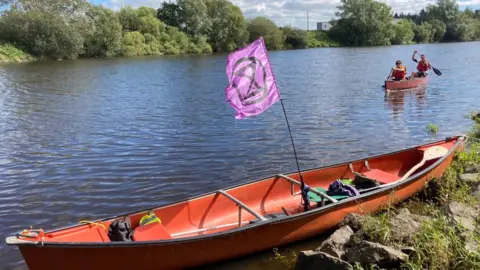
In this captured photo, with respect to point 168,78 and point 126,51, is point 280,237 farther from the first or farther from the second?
point 126,51

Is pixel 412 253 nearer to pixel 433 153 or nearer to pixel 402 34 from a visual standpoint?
pixel 433 153

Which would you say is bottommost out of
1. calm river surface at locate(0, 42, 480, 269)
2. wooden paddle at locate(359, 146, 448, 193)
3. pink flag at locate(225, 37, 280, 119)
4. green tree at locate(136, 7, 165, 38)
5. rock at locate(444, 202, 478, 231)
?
calm river surface at locate(0, 42, 480, 269)

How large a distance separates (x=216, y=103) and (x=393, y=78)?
10.1 m

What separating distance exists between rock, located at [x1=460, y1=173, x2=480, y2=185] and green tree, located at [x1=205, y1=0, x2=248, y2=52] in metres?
70.9

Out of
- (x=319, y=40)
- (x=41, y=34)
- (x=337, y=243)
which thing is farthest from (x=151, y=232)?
(x=319, y=40)

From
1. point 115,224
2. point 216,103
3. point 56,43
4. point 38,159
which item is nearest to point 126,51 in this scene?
point 56,43

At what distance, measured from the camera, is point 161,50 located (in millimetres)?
69812

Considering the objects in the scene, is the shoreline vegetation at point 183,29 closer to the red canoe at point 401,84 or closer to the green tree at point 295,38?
the green tree at point 295,38

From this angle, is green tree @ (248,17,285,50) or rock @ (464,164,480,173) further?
green tree @ (248,17,285,50)

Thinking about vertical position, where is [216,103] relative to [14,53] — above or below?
below

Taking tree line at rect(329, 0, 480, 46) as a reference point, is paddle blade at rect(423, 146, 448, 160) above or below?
below

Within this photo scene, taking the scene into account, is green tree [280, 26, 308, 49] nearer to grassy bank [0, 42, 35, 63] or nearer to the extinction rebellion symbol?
grassy bank [0, 42, 35, 63]

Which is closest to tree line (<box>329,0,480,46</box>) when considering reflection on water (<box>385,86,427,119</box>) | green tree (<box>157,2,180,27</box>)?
green tree (<box>157,2,180,27</box>)

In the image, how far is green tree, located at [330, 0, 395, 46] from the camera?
9375cm
